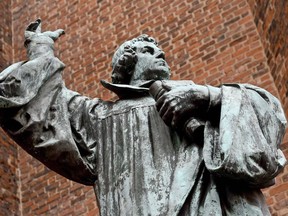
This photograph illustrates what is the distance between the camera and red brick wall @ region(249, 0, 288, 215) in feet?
24.0

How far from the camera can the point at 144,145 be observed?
2.40 m

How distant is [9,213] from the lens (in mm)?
9422

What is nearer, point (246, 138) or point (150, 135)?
point (246, 138)

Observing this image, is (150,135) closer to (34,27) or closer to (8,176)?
(34,27)

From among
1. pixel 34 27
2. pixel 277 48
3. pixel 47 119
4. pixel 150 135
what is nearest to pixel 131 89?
pixel 150 135

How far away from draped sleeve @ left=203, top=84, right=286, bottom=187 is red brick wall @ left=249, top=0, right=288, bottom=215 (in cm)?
508

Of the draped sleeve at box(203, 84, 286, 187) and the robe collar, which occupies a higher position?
the robe collar

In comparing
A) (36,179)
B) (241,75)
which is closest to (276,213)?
(241,75)

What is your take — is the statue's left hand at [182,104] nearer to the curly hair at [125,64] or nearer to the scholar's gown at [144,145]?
the scholar's gown at [144,145]

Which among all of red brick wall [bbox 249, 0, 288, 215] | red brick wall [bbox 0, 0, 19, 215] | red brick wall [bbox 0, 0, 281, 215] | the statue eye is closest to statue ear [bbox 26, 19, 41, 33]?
the statue eye

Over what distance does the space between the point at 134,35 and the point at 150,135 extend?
7752mm

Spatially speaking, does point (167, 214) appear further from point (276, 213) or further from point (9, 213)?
point (9, 213)

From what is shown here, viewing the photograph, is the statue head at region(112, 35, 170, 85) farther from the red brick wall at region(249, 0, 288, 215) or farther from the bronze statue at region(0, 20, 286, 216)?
the red brick wall at region(249, 0, 288, 215)

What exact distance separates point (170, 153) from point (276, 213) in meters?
5.20
